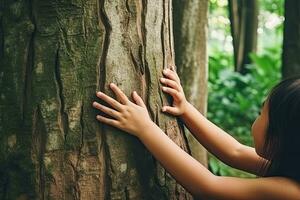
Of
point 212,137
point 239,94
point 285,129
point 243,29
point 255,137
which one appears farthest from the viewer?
point 243,29

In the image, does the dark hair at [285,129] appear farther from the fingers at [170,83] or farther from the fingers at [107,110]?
the fingers at [107,110]

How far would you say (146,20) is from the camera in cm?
192

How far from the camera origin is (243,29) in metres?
10.9

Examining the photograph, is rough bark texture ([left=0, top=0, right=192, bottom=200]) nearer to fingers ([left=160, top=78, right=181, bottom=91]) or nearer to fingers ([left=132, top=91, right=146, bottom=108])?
fingers ([left=132, top=91, right=146, bottom=108])

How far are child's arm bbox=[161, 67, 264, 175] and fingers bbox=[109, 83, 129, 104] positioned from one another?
26cm

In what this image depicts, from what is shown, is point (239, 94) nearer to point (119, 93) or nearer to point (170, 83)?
point (170, 83)

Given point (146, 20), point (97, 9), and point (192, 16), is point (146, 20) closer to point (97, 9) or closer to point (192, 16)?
point (97, 9)

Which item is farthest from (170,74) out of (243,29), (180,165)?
(243,29)

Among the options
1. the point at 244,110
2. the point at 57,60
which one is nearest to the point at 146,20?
the point at 57,60

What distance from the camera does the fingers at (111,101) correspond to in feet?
5.95

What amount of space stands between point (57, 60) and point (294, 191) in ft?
3.41

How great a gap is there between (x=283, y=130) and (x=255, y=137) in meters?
0.16

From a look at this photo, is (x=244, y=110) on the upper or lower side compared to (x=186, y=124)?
Result: lower

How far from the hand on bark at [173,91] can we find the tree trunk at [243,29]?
8548 mm
